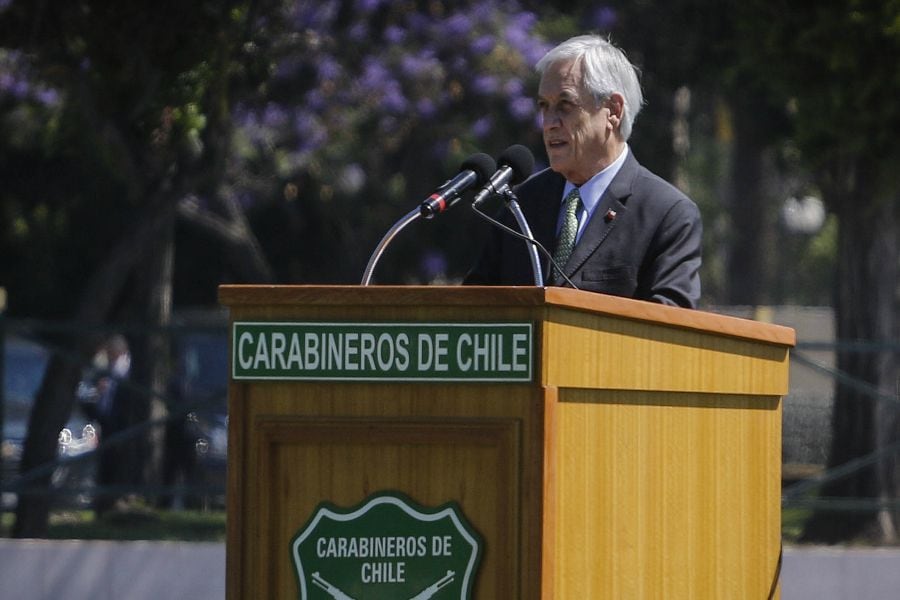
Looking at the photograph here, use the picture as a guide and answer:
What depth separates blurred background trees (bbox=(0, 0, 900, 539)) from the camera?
966 cm

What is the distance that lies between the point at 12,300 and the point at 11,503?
48.2 feet

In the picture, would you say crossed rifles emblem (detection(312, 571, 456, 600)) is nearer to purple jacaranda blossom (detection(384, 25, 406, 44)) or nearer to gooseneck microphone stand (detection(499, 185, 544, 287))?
gooseneck microphone stand (detection(499, 185, 544, 287))

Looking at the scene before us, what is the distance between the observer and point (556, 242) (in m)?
4.48

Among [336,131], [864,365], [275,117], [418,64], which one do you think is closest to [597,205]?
[864,365]

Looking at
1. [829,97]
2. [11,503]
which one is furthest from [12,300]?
[829,97]

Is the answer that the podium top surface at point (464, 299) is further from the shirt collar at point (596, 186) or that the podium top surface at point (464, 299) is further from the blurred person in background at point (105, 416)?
the blurred person in background at point (105, 416)

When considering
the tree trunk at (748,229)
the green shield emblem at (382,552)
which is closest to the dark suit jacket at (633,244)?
the green shield emblem at (382,552)

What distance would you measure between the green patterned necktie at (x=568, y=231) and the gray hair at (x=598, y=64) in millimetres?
275

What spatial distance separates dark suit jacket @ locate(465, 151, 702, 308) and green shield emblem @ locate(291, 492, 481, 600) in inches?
41.7

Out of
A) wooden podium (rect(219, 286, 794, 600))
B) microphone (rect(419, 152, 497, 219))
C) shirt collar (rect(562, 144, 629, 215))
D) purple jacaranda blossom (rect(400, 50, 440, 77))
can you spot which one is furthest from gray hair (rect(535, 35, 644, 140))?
purple jacaranda blossom (rect(400, 50, 440, 77))

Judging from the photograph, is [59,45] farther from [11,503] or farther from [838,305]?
[838,305]

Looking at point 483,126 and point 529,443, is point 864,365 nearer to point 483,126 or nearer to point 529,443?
point 483,126

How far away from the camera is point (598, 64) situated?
4441 mm

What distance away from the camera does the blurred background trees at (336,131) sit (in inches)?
380
